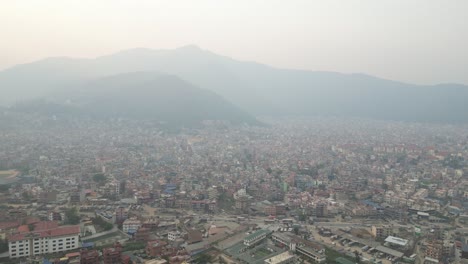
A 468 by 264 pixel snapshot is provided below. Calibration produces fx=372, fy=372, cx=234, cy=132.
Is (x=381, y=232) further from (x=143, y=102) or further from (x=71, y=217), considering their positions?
(x=143, y=102)

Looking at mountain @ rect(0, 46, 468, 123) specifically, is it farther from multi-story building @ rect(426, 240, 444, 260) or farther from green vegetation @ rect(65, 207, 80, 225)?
multi-story building @ rect(426, 240, 444, 260)

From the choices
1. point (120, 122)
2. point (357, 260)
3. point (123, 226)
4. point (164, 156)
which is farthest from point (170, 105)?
point (357, 260)

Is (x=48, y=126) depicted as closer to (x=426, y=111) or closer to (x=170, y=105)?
(x=170, y=105)

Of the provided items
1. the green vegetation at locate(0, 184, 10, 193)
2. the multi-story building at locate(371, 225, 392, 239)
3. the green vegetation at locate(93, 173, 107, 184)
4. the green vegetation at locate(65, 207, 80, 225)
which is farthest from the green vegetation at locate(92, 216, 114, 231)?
the multi-story building at locate(371, 225, 392, 239)

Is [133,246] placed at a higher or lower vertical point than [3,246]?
lower

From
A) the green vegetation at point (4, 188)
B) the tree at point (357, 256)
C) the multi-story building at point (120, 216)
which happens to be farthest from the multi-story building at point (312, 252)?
the green vegetation at point (4, 188)

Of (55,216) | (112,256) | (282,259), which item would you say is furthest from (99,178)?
(282,259)
